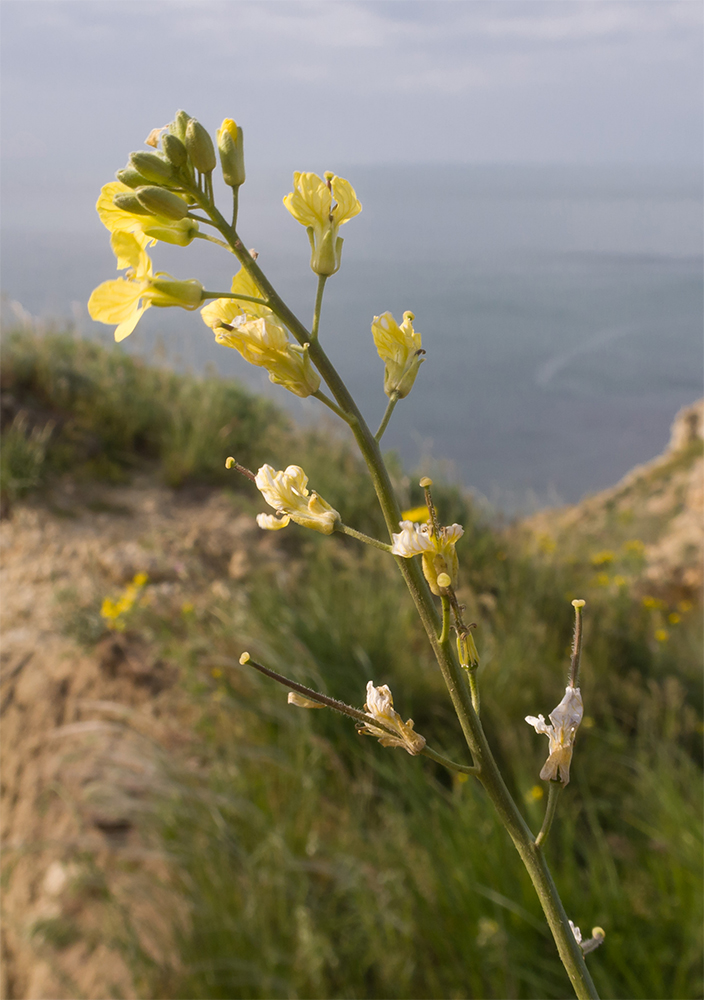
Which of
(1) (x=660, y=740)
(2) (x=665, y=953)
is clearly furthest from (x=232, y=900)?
(1) (x=660, y=740)

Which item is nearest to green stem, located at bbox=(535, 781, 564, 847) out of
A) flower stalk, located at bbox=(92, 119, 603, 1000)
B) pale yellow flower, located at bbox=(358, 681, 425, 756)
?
flower stalk, located at bbox=(92, 119, 603, 1000)

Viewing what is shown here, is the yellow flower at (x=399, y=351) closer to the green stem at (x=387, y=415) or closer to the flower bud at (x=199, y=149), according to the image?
the green stem at (x=387, y=415)

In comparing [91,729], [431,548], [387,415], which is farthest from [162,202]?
[91,729]

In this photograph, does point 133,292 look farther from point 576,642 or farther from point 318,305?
point 576,642

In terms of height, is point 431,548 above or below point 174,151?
below

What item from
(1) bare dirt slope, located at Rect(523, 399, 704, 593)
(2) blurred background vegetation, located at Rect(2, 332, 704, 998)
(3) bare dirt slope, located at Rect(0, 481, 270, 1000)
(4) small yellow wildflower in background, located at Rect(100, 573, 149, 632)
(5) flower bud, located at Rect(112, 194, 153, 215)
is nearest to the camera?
(5) flower bud, located at Rect(112, 194, 153, 215)

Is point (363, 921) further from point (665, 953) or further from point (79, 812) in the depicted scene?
point (79, 812)

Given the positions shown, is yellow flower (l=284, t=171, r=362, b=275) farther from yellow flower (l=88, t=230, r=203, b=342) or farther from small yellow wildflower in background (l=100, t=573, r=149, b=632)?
small yellow wildflower in background (l=100, t=573, r=149, b=632)
